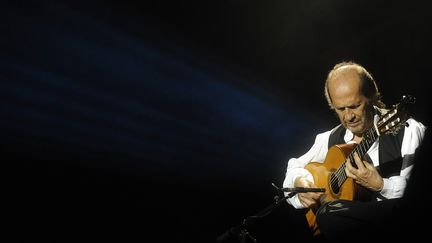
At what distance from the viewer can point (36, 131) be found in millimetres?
3242

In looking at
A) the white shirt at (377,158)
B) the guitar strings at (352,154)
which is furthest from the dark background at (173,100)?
the guitar strings at (352,154)

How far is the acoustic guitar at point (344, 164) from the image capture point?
2062 millimetres

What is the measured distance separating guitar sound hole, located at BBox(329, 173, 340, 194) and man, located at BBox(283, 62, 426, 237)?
19 millimetres

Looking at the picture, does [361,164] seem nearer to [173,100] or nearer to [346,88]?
[346,88]

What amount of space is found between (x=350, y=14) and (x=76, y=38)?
251 cm

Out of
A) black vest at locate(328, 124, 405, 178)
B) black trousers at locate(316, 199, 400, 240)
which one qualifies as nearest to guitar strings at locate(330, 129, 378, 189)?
black vest at locate(328, 124, 405, 178)

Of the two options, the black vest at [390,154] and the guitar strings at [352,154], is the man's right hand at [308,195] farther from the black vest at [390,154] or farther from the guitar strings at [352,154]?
the black vest at [390,154]

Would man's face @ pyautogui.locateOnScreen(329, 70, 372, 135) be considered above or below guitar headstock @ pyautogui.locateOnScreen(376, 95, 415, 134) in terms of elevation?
above

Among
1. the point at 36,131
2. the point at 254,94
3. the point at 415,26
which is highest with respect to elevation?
the point at 415,26

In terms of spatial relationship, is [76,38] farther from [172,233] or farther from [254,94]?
[172,233]

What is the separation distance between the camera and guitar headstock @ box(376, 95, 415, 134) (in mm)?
1969

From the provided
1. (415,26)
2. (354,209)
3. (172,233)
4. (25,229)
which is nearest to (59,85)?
(25,229)

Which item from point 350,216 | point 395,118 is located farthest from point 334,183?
point 395,118

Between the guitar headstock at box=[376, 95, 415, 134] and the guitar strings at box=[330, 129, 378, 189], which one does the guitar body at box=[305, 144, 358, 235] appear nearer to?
the guitar strings at box=[330, 129, 378, 189]
